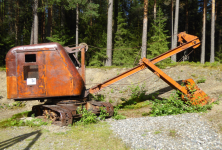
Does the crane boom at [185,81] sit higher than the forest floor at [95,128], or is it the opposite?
the crane boom at [185,81]

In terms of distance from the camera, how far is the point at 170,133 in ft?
18.4

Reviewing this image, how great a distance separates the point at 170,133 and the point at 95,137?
2362 millimetres

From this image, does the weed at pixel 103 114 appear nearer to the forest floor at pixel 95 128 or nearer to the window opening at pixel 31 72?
the forest floor at pixel 95 128

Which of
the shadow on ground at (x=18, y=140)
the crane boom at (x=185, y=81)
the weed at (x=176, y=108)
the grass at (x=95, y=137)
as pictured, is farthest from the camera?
the crane boom at (x=185, y=81)

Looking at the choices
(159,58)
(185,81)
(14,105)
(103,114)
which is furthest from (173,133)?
(14,105)

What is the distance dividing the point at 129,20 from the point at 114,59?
1631cm

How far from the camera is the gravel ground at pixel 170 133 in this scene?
4.80 m

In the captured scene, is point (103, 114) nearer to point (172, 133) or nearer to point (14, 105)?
point (172, 133)

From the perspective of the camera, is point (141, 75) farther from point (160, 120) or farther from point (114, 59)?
point (160, 120)

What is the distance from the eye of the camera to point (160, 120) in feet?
22.7

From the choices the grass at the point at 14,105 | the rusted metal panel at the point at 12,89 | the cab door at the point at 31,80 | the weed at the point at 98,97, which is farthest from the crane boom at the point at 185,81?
the grass at the point at 14,105

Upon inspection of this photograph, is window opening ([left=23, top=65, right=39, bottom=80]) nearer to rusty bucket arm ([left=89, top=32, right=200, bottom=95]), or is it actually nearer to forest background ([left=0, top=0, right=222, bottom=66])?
rusty bucket arm ([left=89, top=32, right=200, bottom=95])

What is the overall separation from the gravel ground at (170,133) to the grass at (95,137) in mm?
257

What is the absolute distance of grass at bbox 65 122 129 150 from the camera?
4961mm
